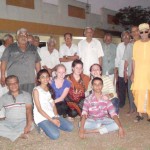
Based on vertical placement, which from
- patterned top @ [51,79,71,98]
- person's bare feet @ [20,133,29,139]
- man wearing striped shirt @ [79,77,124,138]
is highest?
patterned top @ [51,79,71,98]

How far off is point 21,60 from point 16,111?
1.01m


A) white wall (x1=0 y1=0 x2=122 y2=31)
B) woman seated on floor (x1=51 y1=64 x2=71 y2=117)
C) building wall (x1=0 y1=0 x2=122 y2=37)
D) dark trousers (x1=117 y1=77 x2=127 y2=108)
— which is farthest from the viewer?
white wall (x1=0 y1=0 x2=122 y2=31)

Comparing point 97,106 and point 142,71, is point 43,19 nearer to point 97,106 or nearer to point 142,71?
point 142,71

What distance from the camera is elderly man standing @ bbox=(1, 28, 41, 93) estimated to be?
5.40 m

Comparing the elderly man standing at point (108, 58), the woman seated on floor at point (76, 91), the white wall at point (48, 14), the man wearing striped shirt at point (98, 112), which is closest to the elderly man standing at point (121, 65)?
the elderly man standing at point (108, 58)

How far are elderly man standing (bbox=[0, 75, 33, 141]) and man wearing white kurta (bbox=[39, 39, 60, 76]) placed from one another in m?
2.27

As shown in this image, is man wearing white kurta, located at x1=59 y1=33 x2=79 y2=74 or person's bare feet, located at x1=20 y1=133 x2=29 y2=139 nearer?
person's bare feet, located at x1=20 y1=133 x2=29 y2=139

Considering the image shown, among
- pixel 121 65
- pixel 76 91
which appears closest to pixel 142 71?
pixel 76 91

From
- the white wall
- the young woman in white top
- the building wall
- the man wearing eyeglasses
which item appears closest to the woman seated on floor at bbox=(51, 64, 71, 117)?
the young woman in white top

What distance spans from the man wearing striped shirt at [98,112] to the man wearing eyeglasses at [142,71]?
0.88m

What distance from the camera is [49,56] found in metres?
7.35

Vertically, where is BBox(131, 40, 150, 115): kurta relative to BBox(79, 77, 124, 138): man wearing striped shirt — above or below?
above

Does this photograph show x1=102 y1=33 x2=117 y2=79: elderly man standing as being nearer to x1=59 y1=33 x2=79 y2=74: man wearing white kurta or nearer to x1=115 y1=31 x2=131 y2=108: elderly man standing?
x1=115 y1=31 x2=131 y2=108: elderly man standing

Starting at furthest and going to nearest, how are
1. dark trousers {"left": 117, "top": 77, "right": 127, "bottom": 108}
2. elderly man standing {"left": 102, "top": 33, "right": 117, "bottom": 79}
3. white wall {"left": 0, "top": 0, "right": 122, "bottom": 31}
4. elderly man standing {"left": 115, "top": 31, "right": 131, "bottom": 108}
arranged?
white wall {"left": 0, "top": 0, "right": 122, "bottom": 31}, elderly man standing {"left": 102, "top": 33, "right": 117, "bottom": 79}, dark trousers {"left": 117, "top": 77, "right": 127, "bottom": 108}, elderly man standing {"left": 115, "top": 31, "right": 131, "bottom": 108}
